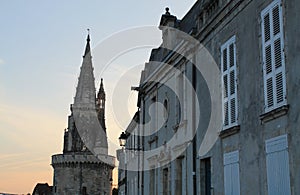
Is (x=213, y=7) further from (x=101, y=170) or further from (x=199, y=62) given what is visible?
(x=101, y=170)

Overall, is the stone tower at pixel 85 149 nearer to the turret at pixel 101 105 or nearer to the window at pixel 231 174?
the turret at pixel 101 105

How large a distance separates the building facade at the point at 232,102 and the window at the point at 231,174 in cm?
3

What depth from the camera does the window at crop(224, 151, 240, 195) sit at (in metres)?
12.5

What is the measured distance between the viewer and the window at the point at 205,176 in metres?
15.0

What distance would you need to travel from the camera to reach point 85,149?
70.6m

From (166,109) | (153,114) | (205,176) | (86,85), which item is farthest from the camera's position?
(86,85)

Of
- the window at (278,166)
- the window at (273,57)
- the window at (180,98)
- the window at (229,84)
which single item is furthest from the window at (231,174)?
the window at (180,98)

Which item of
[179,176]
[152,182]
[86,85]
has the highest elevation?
[86,85]

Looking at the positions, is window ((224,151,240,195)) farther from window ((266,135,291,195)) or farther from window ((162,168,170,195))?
window ((162,168,170,195))

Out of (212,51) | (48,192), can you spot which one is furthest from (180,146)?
(48,192)

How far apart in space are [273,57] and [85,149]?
61487 mm

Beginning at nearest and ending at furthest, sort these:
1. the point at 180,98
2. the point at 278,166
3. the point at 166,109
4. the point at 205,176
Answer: the point at 278,166, the point at 205,176, the point at 180,98, the point at 166,109

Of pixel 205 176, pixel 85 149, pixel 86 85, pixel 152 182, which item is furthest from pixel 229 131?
pixel 86 85

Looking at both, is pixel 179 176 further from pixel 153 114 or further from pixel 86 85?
pixel 86 85
